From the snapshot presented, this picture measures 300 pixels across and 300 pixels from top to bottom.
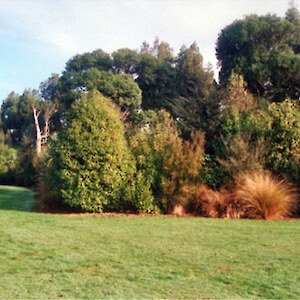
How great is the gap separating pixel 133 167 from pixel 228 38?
13910mm

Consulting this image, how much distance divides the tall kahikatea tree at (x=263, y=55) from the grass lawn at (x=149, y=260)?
502 inches

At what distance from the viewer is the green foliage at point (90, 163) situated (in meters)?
11.4

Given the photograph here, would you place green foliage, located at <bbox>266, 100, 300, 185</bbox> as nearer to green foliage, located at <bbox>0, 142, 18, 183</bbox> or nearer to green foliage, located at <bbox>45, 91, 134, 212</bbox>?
green foliage, located at <bbox>45, 91, 134, 212</bbox>

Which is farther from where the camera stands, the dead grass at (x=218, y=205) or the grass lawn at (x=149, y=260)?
the dead grass at (x=218, y=205)

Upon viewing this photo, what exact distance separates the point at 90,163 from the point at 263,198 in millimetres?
5146

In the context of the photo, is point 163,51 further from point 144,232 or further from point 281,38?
point 144,232

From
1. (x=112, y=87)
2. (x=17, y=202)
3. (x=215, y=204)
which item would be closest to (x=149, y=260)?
(x=215, y=204)

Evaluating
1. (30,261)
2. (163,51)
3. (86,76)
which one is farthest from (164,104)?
(30,261)

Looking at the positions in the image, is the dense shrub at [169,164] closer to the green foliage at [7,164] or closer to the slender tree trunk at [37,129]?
the green foliage at [7,164]

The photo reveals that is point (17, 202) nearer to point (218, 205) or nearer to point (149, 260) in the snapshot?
point (218, 205)

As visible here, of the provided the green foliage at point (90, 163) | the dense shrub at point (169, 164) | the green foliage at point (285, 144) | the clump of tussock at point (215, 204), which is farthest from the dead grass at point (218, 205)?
the green foliage at point (90, 163)

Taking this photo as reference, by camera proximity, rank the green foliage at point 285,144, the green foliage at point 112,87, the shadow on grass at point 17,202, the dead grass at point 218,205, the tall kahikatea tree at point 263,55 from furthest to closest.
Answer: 1. the green foliage at point 112,87
2. the tall kahikatea tree at point 263,55
3. the shadow on grass at point 17,202
4. the green foliage at point 285,144
5. the dead grass at point 218,205

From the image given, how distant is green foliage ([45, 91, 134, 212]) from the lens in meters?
11.4

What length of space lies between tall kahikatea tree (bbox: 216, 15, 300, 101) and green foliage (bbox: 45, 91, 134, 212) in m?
10.2
